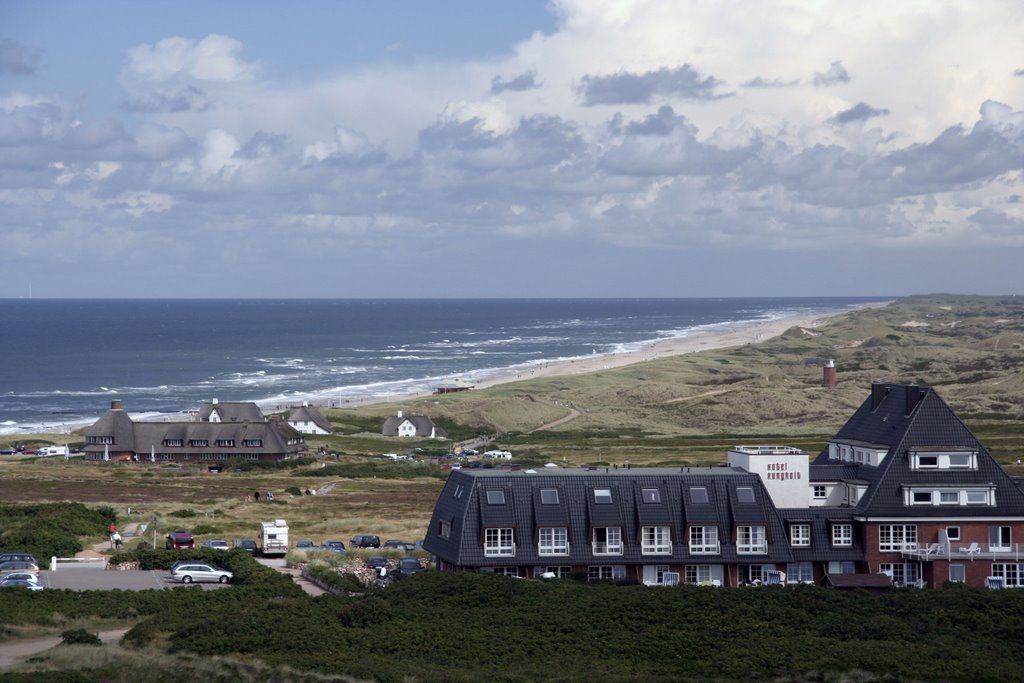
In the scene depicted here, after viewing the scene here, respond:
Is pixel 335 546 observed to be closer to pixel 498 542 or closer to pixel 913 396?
pixel 498 542

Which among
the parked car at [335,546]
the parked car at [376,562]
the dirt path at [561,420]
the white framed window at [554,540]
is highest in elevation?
the white framed window at [554,540]

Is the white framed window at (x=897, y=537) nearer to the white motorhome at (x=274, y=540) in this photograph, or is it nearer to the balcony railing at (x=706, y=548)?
the balcony railing at (x=706, y=548)

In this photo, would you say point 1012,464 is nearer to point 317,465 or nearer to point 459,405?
point 317,465

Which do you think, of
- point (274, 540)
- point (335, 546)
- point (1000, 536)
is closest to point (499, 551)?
point (335, 546)

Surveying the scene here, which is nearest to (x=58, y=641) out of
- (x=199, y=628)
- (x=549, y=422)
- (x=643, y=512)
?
(x=199, y=628)

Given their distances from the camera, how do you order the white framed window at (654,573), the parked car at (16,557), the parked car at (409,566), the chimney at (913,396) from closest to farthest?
the white framed window at (654,573)
the parked car at (409,566)
the chimney at (913,396)
the parked car at (16,557)

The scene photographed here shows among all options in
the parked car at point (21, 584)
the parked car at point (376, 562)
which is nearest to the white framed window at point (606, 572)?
the parked car at point (376, 562)
